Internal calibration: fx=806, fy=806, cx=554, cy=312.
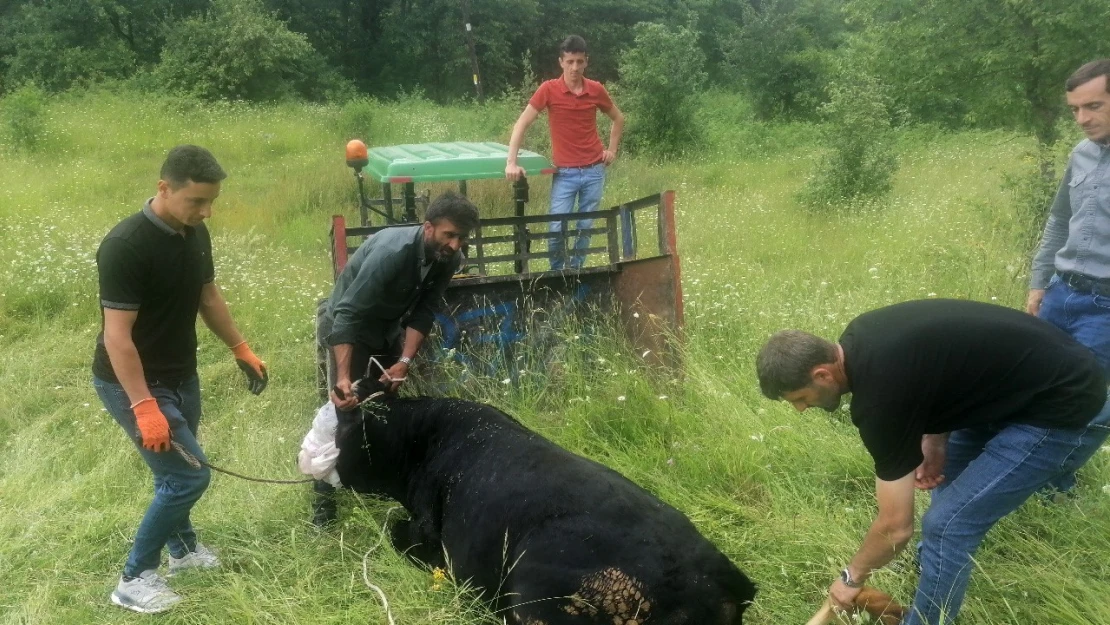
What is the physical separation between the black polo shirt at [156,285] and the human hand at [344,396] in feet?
1.89

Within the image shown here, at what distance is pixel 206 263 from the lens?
10.5 feet

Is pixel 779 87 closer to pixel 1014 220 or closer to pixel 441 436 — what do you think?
pixel 1014 220

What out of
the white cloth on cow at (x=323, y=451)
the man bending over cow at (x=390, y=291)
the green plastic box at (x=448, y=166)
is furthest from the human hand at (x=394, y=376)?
the green plastic box at (x=448, y=166)

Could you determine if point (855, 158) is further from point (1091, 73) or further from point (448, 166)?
point (1091, 73)

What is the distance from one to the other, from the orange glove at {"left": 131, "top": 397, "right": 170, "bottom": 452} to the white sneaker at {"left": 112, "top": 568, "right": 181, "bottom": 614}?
2.15 feet

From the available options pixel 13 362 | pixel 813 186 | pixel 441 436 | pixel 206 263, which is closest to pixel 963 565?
pixel 441 436

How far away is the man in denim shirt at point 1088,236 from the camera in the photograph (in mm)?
3021

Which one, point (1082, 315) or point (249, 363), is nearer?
point (1082, 315)

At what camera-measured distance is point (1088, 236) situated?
311 cm

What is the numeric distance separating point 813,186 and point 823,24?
83.3 ft

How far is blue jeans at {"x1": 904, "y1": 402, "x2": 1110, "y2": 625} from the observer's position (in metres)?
2.35

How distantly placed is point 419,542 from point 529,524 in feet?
2.28

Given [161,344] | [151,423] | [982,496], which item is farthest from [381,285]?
[982,496]

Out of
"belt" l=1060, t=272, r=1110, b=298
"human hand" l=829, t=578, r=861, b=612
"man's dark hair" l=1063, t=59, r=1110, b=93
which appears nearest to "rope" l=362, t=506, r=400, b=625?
"human hand" l=829, t=578, r=861, b=612
